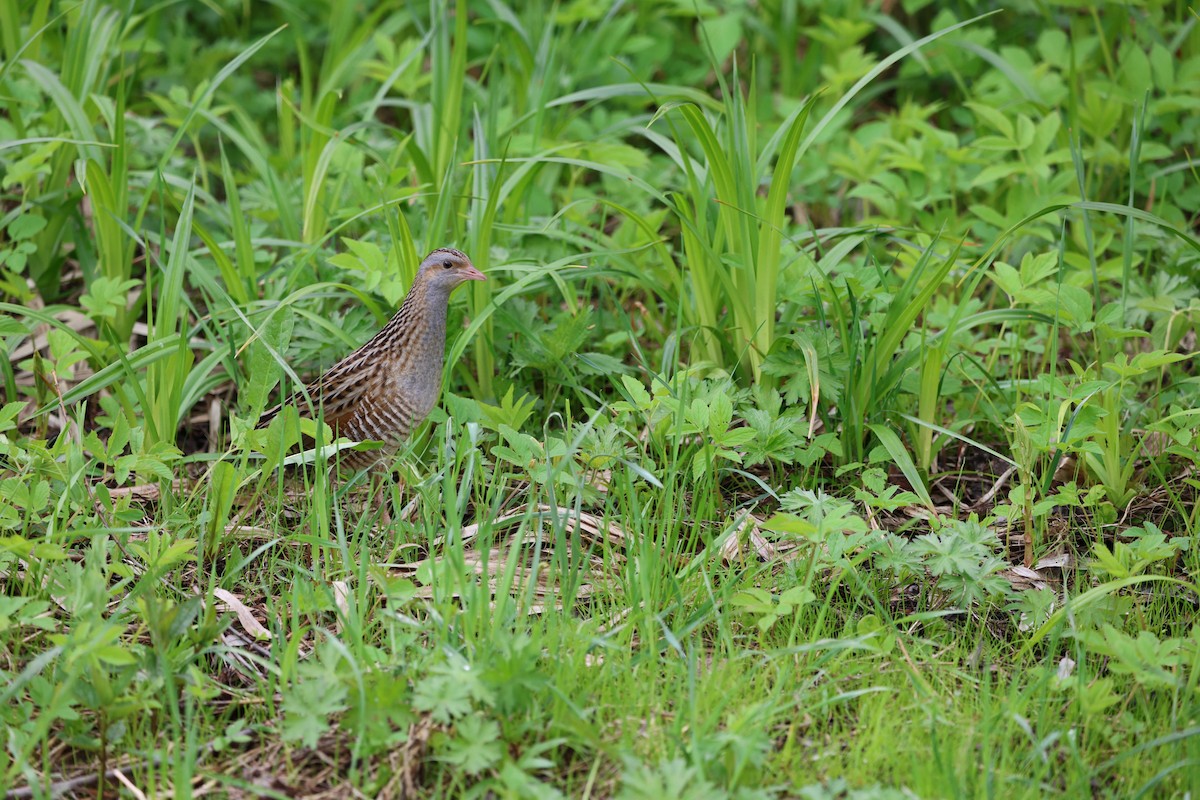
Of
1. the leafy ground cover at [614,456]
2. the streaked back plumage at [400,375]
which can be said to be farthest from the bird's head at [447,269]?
the leafy ground cover at [614,456]

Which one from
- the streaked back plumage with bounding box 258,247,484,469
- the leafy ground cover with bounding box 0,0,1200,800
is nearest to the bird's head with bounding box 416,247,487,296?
the streaked back plumage with bounding box 258,247,484,469

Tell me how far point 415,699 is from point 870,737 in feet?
3.96

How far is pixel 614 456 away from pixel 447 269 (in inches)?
38.9

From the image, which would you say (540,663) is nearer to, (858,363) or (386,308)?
(858,363)

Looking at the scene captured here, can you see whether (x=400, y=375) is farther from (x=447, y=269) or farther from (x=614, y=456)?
(x=614, y=456)

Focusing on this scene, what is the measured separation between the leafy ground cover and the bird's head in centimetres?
17

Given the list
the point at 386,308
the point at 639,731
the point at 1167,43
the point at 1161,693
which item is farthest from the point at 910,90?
the point at 639,731

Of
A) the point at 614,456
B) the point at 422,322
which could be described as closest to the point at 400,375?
the point at 422,322

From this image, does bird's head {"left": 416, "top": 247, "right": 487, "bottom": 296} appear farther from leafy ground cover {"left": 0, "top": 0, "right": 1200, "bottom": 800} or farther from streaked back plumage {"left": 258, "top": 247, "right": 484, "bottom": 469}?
leafy ground cover {"left": 0, "top": 0, "right": 1200, "bottom": 800}

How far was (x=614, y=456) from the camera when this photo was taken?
397 cm

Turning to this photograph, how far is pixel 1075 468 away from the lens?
4.43 metres

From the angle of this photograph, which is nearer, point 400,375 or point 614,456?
point 614,456

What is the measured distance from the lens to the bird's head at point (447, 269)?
14.4 ft

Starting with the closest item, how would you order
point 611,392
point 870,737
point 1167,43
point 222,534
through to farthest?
1. point 870,737
2. point 222,534
3. point 611,392
4. point 1167,43
